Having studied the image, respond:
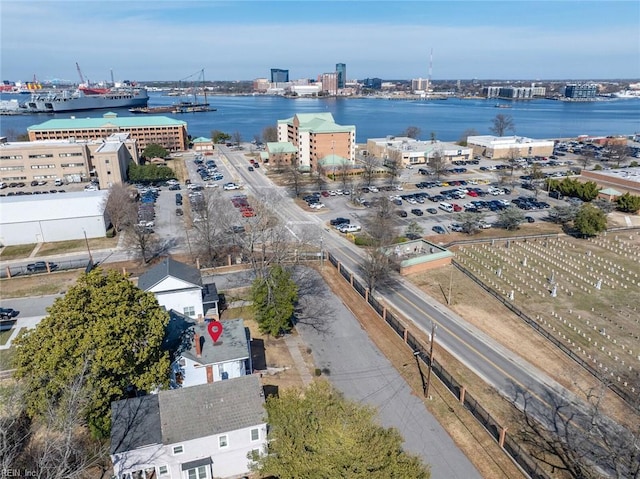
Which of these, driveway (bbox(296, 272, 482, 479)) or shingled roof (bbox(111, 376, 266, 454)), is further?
driveway (bbox(296, 272, 482, 479))

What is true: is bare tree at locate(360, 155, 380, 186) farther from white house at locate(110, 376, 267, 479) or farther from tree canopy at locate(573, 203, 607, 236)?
white house at locate(110, 376, 267, 479)

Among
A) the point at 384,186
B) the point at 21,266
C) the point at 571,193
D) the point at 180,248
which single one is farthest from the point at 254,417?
the point at 571,193

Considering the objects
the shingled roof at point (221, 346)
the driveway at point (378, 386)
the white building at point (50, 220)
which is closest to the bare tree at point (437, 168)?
the driveway at point (378, 386)

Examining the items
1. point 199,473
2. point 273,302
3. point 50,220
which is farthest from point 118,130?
point 199,473

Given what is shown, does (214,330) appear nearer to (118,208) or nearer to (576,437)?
(576,437)

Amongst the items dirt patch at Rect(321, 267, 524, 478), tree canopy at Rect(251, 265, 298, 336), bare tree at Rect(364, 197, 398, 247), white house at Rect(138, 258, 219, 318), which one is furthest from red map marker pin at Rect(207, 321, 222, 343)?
bare tree at Rect(364, 197, 398, 247)

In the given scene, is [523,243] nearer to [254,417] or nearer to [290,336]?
[290,336]
